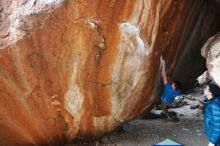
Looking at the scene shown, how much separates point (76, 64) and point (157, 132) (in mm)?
2003

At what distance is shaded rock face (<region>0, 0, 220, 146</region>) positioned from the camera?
3.67 m

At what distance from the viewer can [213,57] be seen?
4680 millimetres

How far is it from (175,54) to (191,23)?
21.9 inches

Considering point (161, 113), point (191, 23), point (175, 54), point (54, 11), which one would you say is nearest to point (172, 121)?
point (161, 113)

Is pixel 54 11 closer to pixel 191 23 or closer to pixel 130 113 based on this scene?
pixel 130 113

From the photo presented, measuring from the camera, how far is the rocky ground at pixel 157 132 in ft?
16.3

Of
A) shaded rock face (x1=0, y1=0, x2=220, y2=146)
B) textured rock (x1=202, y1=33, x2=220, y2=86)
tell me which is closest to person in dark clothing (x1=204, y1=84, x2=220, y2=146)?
textured rock (x1=202, y1=33, x2=220, y2=86)

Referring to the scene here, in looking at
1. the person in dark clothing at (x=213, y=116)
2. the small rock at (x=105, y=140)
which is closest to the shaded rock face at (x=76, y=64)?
the small rock at (x=105, y=140)

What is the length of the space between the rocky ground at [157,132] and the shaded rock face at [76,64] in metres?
0.29

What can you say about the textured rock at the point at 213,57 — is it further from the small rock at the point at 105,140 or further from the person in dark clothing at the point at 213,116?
the small rock at the point at 105,140

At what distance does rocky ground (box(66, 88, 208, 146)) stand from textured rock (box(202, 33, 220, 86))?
3.46 feet

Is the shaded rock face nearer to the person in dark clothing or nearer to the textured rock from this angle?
the textured rock

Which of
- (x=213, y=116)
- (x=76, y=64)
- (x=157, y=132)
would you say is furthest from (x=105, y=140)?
(x=213, y=116)

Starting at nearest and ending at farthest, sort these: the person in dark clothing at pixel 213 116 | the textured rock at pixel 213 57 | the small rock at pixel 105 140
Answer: the person in dark clothing at pixel 213 116
the textured rock at pixel 213 57
the small rock at pixel 105 140
